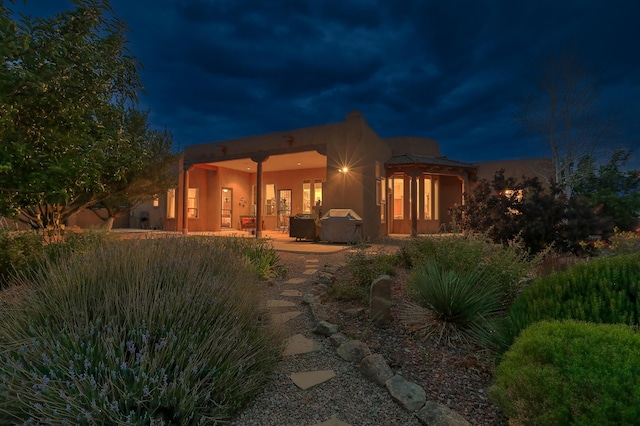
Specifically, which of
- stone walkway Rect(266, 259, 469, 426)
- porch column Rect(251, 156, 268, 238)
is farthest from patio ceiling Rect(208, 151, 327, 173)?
stone walkway Rect(266, 259, 469, 426)

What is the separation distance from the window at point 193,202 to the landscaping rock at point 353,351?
47.0ft

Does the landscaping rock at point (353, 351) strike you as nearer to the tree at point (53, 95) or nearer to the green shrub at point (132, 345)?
the green shrub at point (132, 345)

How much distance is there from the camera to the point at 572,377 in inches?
50.7

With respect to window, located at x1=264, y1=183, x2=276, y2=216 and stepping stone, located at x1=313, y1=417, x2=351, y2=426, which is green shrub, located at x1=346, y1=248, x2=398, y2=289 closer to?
stepping stone, located at x1=313, y1=417, x2=351, y2=426

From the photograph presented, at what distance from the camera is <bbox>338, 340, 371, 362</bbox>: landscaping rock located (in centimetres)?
244

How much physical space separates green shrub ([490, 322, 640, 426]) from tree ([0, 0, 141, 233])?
3.77m

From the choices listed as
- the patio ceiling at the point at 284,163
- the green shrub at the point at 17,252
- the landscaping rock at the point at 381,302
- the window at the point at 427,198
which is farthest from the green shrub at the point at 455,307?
the window at the point at 427,198

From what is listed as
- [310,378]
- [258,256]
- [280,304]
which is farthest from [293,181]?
[310,378]

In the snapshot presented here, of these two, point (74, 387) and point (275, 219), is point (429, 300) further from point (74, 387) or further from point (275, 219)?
point (275, 219)

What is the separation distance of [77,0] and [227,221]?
14108 mm

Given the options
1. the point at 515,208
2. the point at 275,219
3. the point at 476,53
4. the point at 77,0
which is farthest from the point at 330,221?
the point at 476,53

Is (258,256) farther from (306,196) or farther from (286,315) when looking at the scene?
(306,196)

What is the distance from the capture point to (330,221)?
10.2m

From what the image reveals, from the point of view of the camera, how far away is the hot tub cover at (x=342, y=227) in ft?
32.7
